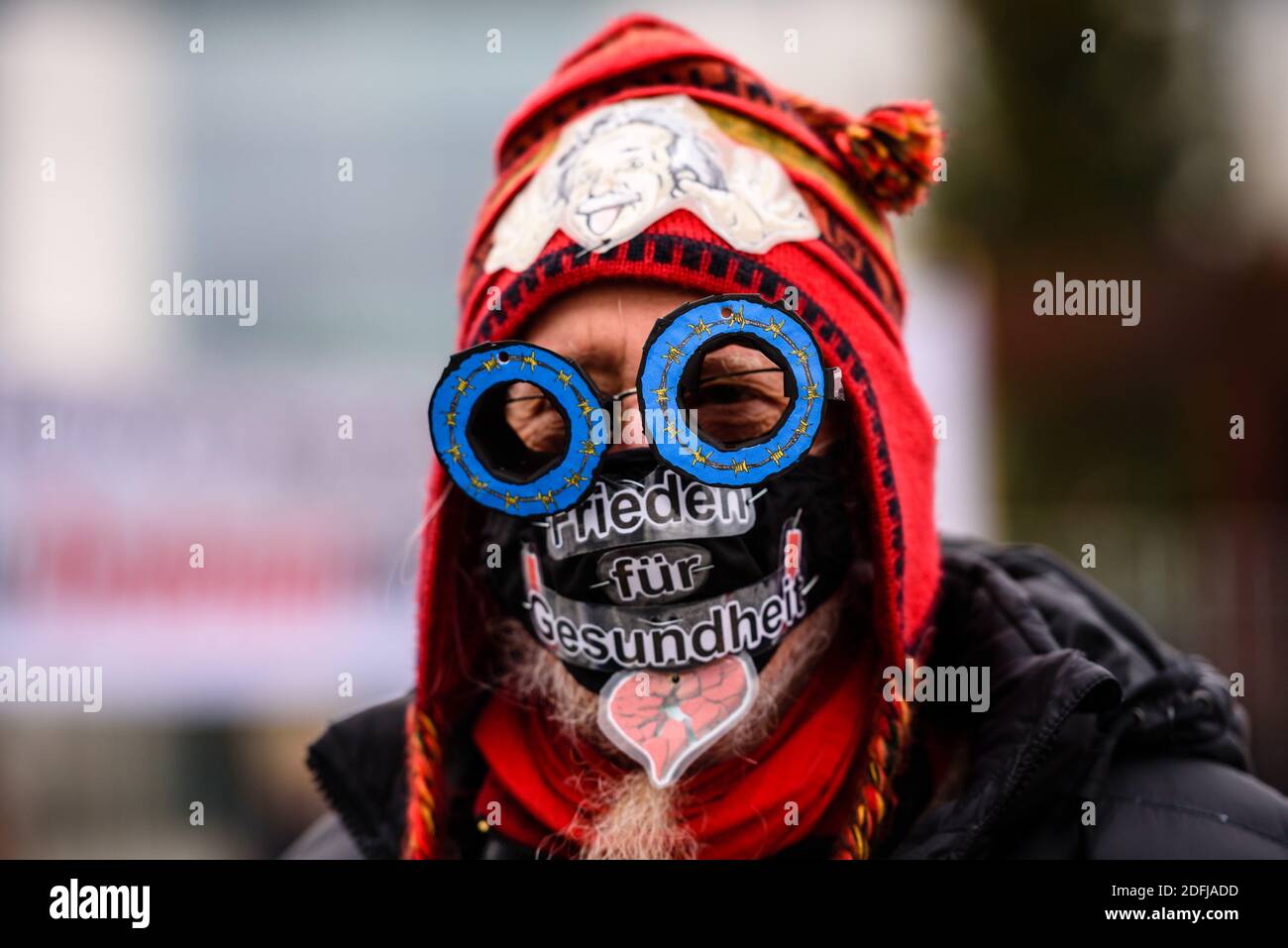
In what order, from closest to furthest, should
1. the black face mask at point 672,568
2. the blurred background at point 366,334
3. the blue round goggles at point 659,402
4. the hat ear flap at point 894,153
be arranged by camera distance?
the blue round goggles at point 659,402, the black face mask at point 672,568, the hat ear flap at point 894,153, the blurred background at point 366,334

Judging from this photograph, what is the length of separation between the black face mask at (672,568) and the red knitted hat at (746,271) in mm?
182

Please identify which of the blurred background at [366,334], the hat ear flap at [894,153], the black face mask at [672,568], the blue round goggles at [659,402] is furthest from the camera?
the blurred background at [366,334]

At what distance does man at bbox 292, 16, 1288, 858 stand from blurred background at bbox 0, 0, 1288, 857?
355 cm

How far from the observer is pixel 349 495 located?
600 cm

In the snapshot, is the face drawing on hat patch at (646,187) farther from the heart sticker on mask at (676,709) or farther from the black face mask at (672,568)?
the heart sticker on mask at (676,709)

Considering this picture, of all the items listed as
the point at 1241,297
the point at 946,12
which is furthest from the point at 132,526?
the point at 1241,297

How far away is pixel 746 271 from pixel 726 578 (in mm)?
501

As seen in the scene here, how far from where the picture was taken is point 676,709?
6.15 feet

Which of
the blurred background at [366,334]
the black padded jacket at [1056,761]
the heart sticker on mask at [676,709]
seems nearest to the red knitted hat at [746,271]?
the black padded jacket at [1056,761]

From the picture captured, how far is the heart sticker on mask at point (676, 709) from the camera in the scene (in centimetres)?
186

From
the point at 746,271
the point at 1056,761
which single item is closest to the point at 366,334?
the point at 746,271
